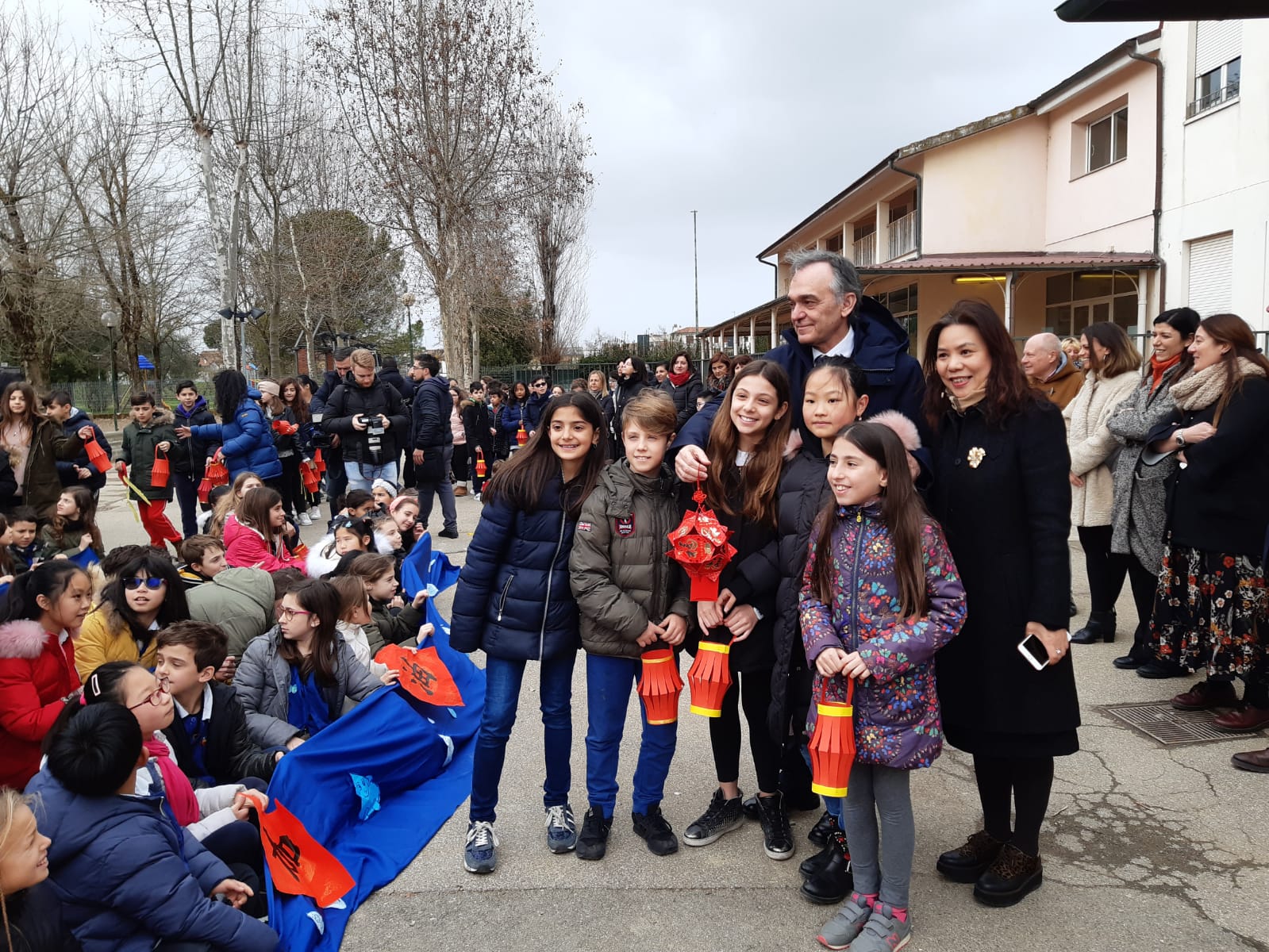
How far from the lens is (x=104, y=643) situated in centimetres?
396

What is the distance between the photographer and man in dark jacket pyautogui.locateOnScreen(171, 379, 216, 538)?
8.83 meters

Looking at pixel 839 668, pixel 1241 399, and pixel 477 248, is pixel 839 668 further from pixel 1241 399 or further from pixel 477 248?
pixel 477 248

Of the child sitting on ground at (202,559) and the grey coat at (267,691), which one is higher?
the child sitting on ground at (202,559)

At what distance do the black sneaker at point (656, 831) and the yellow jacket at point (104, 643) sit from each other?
231 centimetres

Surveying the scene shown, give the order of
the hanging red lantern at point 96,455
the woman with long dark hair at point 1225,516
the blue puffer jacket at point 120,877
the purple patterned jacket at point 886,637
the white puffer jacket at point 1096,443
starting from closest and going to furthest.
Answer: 1. the blue puffer jacket at point 120,877
2. the purple patterned jacket at point 886,637
3. the woman with long dark hair at point 1225,516
4. the white puffer jacket at point 1096,443
5. the hanging red lantern at point 96,455

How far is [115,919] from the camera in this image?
239 cm

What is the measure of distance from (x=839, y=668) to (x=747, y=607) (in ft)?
1.89

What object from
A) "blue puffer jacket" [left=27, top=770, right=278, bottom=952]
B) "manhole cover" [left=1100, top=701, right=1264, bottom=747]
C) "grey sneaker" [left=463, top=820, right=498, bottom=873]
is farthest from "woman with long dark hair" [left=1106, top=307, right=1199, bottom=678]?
→ "blue puffer jacket" [left=27, top=770, right=278, bottom=952]

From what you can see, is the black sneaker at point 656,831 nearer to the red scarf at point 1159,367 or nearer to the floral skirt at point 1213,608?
the floral skirt at point 1213,608

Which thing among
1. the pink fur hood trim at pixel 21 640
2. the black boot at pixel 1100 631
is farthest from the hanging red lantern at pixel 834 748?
the black boot at pixel 1100 631

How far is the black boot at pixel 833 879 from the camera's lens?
3.01m

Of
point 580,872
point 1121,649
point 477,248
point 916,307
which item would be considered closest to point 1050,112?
point 916,307

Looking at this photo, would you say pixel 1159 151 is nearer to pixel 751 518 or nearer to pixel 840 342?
pixel 840 342

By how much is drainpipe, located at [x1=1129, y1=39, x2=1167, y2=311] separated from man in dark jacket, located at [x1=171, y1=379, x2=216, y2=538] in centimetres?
1516
